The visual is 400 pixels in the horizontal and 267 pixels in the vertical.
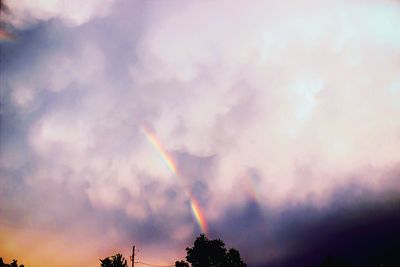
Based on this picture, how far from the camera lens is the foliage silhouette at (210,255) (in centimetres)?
5908

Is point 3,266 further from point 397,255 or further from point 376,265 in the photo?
point 397,255

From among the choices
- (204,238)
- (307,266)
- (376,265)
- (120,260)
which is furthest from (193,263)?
(376,265)

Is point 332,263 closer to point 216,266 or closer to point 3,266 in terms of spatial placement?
point 216,266

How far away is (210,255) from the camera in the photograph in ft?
204

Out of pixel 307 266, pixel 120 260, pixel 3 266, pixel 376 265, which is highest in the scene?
pixel 3 266

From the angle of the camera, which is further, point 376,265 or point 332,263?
point 332,263

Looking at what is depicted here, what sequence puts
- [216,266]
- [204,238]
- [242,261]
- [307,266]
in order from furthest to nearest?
1. [204,238]
2. [242,261]
3. [216,266]
4. [307,266]

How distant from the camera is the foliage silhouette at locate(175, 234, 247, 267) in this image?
5908 cm

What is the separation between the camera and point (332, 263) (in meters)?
54.3

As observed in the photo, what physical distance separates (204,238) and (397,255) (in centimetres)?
3193

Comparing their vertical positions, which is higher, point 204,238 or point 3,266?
point 3,266

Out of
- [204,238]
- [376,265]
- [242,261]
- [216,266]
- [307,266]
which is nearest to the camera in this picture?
[376,265]

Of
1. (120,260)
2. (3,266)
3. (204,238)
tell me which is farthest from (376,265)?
(3,266)

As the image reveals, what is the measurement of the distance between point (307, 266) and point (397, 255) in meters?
14.2
